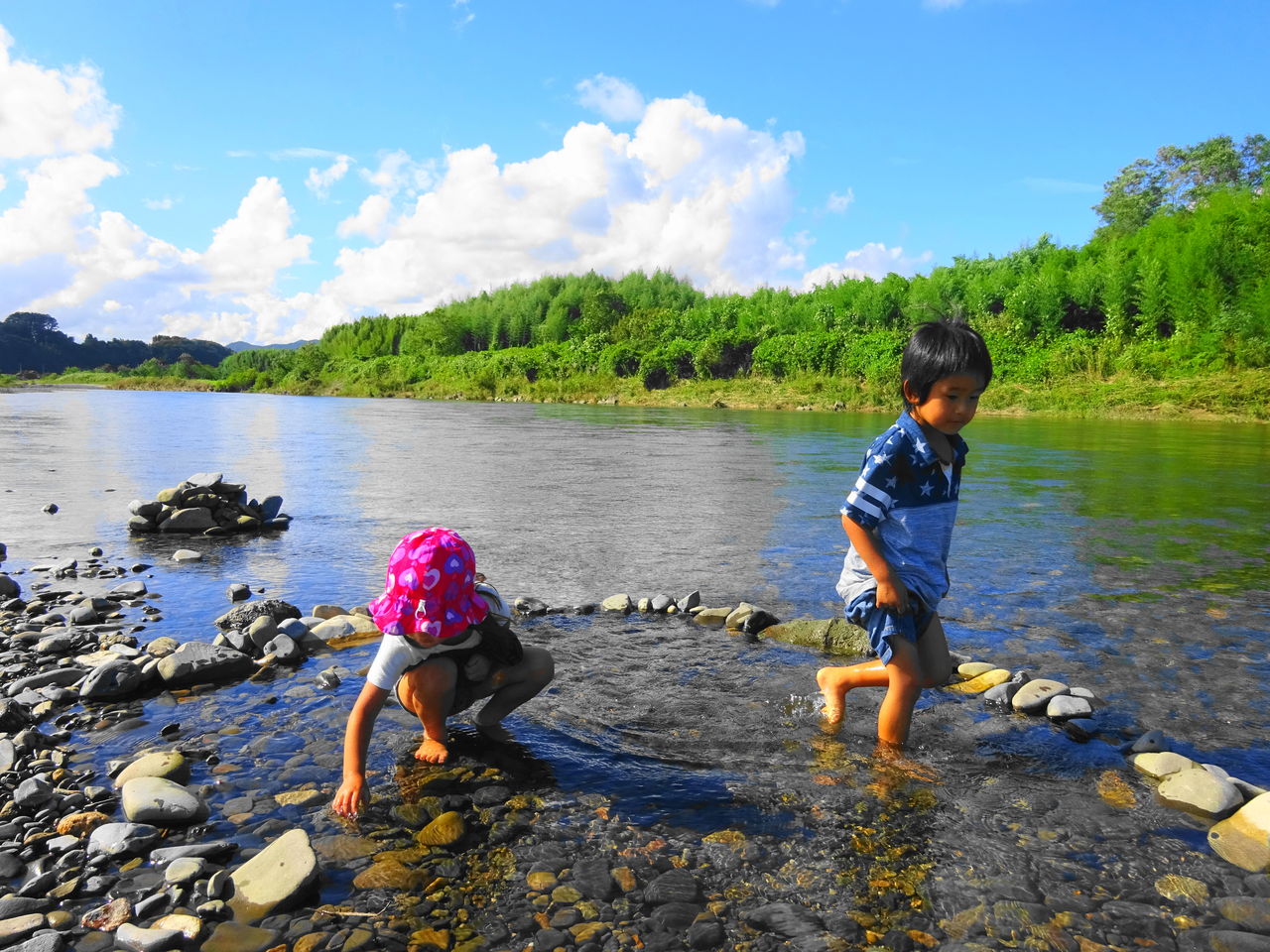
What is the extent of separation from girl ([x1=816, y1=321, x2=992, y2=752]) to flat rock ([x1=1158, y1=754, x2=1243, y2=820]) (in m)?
0.95

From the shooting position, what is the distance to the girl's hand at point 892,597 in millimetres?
3340

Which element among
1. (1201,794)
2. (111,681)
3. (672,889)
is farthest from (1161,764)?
(111,681)

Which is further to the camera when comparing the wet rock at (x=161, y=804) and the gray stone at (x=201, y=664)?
the gray stone at (x=201, y=664)

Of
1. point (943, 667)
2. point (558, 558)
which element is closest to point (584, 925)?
point (943, 667)

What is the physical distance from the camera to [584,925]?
2430 mm

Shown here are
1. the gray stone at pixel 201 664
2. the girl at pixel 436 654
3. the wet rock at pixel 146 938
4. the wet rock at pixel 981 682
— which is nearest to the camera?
the wet rock at pixel 146 938

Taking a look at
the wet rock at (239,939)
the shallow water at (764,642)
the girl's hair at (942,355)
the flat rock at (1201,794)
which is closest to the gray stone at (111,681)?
the shallow water at (764,642)

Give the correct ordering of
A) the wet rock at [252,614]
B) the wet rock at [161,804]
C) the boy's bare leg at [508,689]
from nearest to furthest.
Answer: the wet rock at [161,804] → the boy's bare leg at [508,689] → the wet rock at [252,614]

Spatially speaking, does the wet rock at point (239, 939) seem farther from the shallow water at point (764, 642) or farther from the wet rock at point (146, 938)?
the shallow water at point (764, 642)

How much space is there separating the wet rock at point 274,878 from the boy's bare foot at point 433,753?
0.77 meters

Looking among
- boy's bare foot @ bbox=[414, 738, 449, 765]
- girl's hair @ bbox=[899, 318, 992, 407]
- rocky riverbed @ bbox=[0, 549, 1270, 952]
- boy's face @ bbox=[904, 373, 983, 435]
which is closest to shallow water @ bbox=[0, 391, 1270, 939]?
rocky riverbed @ bbox=[0, 549, 1270, 952]

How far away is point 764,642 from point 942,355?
8.40 ft

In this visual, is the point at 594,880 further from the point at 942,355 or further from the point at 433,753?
the point at 942,355

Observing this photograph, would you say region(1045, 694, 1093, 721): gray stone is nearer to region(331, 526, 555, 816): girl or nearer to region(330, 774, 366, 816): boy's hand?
region(331, 526, 555, 816): girl
